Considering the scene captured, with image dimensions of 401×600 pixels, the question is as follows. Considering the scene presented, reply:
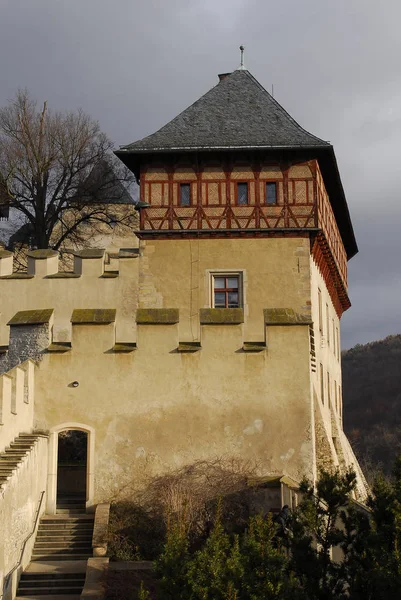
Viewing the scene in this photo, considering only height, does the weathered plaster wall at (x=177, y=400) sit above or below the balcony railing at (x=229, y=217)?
below

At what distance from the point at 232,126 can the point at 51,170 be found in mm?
8537

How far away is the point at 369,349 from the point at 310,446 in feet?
274

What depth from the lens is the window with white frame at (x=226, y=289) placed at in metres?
25.2

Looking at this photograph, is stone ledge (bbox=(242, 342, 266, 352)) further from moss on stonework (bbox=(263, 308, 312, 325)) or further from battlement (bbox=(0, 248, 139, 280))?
battlement (bbox=(0, 248, 139, 280))

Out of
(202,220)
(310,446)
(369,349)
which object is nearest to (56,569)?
(310,446)

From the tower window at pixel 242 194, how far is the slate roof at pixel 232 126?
3.90 feet

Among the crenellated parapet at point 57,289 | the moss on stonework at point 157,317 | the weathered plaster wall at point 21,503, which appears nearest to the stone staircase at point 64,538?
the weathered plaster wall at point 21,503

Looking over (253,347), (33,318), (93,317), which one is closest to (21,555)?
(93,317)

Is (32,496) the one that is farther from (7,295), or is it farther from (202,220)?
(202,220)

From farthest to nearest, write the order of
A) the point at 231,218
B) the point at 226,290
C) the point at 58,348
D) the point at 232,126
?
the point at 232,126 < the point at 231,218 < the point at 226,290 < the point at 58,348

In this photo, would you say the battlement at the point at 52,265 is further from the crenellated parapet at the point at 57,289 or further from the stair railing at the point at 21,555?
the stair railing at the point at 21,555

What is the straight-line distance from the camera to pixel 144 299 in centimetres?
2505

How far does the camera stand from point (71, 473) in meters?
23.4

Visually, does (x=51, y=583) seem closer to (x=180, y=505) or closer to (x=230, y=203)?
(x=180, y=505)
